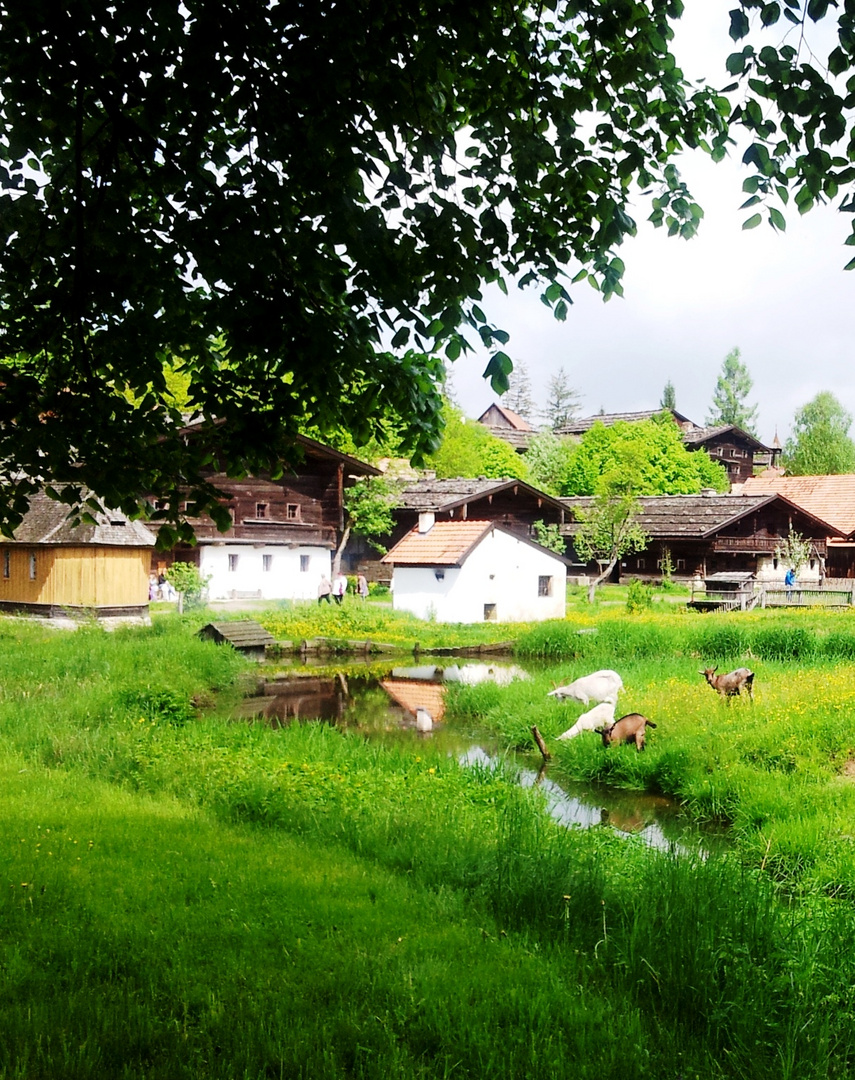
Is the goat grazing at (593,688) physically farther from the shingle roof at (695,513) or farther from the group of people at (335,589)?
the shingle roof at (695,513)

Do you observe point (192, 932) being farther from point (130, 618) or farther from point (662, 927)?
point (130, 618)

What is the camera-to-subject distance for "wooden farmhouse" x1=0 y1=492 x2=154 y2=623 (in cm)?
2658

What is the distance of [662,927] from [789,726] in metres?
7.30

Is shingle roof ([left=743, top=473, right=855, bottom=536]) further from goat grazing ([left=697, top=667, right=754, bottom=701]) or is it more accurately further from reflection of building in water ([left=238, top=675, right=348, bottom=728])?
goat grazing ([left=697, top=667, right=754, bottom=701])

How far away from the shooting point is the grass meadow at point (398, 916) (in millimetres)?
4203

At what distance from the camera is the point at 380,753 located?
11.6m

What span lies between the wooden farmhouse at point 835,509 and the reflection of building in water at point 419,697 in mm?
37530

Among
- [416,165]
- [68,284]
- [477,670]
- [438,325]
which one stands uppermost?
[416,165]

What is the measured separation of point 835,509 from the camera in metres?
54.3

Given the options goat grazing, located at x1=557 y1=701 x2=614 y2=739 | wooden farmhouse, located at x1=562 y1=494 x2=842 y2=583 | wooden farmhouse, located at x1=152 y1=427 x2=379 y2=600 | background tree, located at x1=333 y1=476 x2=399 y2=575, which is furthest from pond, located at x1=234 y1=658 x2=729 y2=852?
wooden farmhouse, located at x1=562 y1=494 x2=842 y2=583

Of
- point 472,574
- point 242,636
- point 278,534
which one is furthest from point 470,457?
point 242,636

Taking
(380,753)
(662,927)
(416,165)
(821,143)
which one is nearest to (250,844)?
(662,927)

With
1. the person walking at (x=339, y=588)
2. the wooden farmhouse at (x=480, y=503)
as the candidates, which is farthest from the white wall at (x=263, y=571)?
the wooden farmhouse at (x=480, y=503)

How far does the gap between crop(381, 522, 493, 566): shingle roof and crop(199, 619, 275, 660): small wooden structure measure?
8381 millimetres
